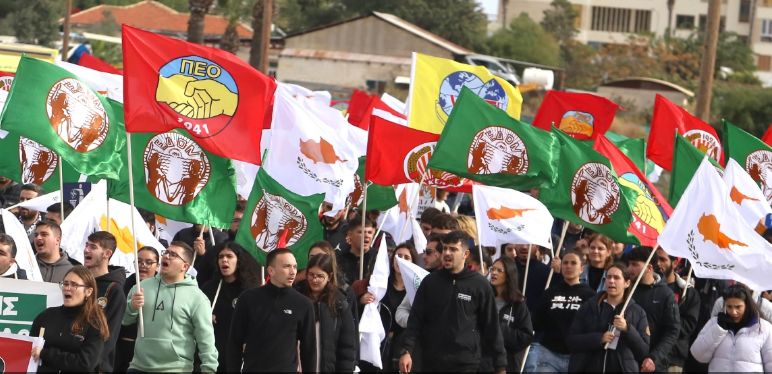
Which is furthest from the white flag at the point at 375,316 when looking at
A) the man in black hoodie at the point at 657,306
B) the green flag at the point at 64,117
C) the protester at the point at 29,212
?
the protester at the point at 29,212

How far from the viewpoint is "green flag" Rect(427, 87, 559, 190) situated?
11336mm

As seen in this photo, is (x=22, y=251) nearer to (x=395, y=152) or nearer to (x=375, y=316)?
(x=375, y=316)

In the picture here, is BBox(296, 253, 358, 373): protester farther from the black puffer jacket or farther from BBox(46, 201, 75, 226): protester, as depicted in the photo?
BBox(46, 201, 75, 226): protester

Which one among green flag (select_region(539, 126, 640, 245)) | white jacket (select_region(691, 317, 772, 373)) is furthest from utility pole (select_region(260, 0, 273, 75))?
white jacket (select_region(691, 317, 772, 373))

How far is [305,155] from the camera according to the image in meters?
12.1

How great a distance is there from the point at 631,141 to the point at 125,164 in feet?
23.7

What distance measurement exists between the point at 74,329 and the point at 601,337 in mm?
4311

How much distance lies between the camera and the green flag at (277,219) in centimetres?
1058

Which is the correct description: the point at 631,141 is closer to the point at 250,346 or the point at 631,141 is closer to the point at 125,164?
the point at 125,164

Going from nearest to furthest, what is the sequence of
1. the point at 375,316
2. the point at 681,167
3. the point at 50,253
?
the point at 50,253, the point at 375,316, the point at 681,167

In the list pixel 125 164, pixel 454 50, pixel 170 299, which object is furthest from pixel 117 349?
pixel 454 50

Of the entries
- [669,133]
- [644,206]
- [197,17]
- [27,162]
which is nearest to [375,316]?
[644,206]

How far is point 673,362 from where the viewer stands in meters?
11.0

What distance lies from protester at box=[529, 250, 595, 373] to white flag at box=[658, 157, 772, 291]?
0.81m
